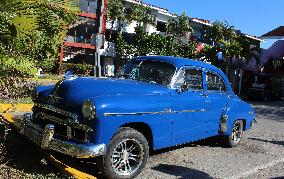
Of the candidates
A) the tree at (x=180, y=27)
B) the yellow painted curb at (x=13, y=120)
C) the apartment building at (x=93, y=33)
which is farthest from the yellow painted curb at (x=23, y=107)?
the tree at (x=180, y=27)

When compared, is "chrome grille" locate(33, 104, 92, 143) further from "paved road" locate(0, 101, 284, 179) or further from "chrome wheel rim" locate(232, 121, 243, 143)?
"chrome wheel rim" locate(232, 121, 243, 143)

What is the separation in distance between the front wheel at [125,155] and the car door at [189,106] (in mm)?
897

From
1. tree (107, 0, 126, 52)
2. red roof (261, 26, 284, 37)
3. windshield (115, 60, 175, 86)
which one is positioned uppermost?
tree (107, 0, 126, 52)

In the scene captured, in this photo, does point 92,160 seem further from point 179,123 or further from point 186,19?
point 186,19

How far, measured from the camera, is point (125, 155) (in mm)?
5293

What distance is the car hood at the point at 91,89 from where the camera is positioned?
5203mm

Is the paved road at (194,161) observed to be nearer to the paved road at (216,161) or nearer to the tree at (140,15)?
the paved road at (216,161)

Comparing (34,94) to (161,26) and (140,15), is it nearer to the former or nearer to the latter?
(140,15)

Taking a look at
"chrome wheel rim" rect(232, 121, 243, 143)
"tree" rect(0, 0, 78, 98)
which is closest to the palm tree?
"tree" rect(0, 0, 78, 98)

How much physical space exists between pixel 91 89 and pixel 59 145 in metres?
0.94

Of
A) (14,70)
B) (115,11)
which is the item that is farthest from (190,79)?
(115,11)

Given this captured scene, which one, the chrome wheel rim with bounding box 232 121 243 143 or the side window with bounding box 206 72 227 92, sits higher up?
the side window with bounding box 206 72 227 92

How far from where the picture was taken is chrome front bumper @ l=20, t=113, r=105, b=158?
479 cm

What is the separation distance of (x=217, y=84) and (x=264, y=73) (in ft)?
96.6
